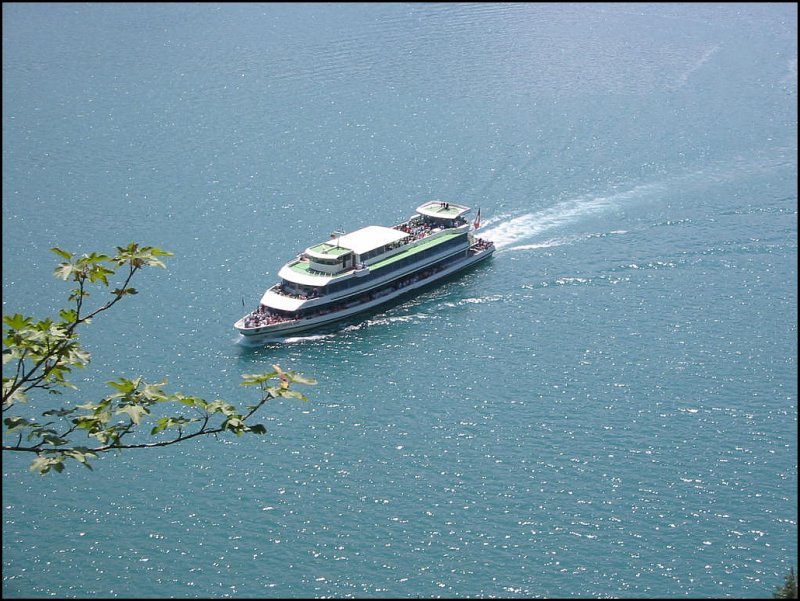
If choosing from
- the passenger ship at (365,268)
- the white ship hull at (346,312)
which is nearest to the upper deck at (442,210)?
the passenger ship at (365,268)

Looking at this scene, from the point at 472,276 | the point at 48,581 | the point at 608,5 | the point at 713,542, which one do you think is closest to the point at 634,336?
the point at 472,276

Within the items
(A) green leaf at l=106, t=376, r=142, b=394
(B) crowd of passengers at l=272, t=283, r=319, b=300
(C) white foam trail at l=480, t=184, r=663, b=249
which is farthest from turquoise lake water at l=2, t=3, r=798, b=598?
(A) green leaf at l=106, t=376, r=142, b=394

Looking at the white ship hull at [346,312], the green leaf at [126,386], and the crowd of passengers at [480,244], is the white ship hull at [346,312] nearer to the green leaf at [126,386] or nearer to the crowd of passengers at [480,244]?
the crowd of passengers at [480,244]

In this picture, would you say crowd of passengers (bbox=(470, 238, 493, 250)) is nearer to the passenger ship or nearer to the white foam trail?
the passenger ship

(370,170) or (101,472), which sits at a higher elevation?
(370,170)

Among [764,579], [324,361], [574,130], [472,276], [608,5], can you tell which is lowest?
[764,579]

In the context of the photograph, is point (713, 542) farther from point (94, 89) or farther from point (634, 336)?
point (94, 89)

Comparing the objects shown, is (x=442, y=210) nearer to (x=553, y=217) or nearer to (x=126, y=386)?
(x=553, y=217)

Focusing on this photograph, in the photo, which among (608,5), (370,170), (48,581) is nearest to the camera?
(48,581)
